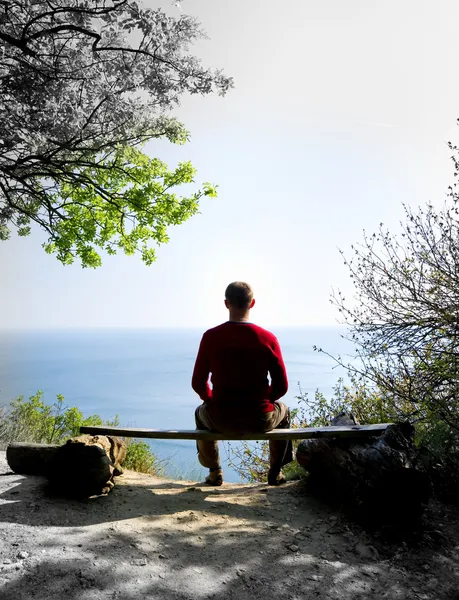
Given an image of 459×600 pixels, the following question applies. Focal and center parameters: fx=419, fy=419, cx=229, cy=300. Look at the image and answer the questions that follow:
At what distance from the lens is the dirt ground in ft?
9.65

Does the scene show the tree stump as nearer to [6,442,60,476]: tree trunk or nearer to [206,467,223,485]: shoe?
[6,442,60,476]: tree trunk

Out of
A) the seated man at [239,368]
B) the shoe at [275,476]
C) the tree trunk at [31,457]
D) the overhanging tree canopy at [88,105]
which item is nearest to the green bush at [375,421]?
the shoe at [275,476]

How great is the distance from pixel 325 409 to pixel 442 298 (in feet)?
9.95

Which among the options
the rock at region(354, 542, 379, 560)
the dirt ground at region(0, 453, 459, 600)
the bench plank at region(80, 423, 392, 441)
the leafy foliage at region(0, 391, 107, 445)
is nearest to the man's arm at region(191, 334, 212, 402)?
the bench plank at region(80, 423, 392, 441)

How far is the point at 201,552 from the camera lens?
137 inches

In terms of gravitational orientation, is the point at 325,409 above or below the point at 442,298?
below

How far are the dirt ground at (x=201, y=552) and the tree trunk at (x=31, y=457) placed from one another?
11cm

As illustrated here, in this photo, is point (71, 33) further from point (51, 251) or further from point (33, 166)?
point (51, 251)

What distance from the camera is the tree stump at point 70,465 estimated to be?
4348 mm

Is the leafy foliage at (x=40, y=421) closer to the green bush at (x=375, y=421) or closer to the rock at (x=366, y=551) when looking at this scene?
the green bush at (x=375, y=421)

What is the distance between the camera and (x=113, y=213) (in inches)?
483

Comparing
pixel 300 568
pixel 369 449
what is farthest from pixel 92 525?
pixel 369 449

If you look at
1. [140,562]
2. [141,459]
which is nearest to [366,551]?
[140,562]

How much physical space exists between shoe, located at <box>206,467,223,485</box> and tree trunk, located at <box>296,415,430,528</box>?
150cm
